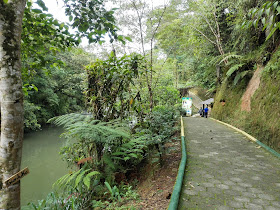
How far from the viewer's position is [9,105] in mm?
1743

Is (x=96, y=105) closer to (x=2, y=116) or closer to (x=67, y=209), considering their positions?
(x=67, y=209)

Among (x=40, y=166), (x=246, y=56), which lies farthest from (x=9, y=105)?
(x=246, y=56)

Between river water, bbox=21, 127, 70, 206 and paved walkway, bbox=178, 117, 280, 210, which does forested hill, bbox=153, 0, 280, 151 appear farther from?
river water, bbox=21, 127, 70, 206

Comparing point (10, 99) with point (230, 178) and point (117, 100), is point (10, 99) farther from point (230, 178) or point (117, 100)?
point (230, 178)

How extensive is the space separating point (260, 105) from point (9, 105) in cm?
736

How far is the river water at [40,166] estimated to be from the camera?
6.85 m

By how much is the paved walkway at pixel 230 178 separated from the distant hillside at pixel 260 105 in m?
0.70

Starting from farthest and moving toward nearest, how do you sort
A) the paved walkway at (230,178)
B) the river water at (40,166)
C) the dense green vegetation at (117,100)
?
the river water at (40,166) < the dense green vegetation at (117,100) < the paved walkway at (230,178)

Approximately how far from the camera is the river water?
685cm

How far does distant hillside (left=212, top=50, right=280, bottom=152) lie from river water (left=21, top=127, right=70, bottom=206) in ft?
20.4

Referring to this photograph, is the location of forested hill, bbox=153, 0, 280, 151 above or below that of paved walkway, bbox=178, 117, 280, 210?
above

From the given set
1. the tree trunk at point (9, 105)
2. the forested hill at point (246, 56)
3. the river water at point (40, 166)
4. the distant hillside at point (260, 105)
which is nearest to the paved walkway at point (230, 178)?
the distant hillside at point (260, 105)

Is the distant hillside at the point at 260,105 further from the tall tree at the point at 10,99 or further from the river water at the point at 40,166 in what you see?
the river water at the point at 40,166

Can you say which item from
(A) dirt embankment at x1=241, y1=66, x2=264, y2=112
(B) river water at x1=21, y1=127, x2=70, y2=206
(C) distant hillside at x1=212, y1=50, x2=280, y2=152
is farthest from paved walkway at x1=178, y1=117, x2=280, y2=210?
(B) river water at x1=21, y1=127, x2=70, y2=206
